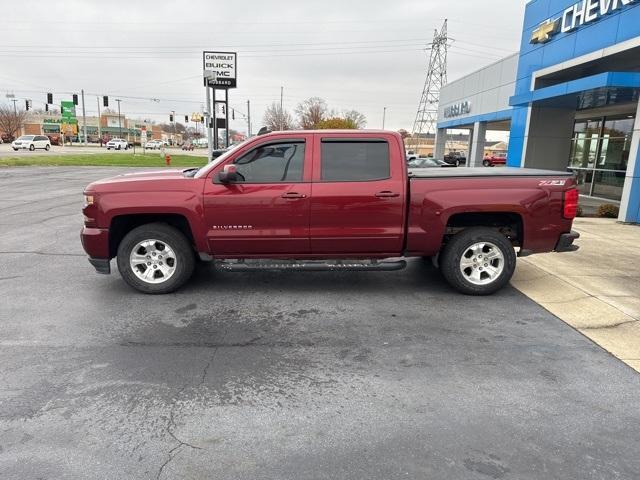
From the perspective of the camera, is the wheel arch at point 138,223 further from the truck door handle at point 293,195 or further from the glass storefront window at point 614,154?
the glass storefront window at point 614,154

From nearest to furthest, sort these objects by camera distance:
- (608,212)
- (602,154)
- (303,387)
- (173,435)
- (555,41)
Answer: (173,435), (303,387), (608,212), (555,41), (602,154)

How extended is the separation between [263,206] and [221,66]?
18.0 metres

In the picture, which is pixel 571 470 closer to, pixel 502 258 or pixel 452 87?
pixel 502 258

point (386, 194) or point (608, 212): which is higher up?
point (386, 194)

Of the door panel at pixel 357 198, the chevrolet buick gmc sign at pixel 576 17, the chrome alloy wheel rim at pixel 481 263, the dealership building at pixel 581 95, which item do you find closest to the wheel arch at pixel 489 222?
the chrome alloy wheel rim at pixel 481 263

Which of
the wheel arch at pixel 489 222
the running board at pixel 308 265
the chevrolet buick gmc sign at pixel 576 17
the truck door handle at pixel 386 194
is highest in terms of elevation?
the chevrolet buick gmc sign at pixel 576 17

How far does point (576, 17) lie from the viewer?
13492 millimetres

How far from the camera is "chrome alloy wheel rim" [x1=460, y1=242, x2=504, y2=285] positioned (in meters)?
5.71

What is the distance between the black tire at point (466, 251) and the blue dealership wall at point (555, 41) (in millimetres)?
8719

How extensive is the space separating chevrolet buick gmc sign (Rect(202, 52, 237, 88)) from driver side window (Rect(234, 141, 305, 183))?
14.8 meters

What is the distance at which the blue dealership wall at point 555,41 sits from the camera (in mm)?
11556

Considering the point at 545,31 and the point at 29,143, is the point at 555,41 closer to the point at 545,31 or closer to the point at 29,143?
the point at 545,31

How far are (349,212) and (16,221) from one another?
8.53 meters

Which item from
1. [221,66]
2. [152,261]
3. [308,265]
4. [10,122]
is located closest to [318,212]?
[308,265]
